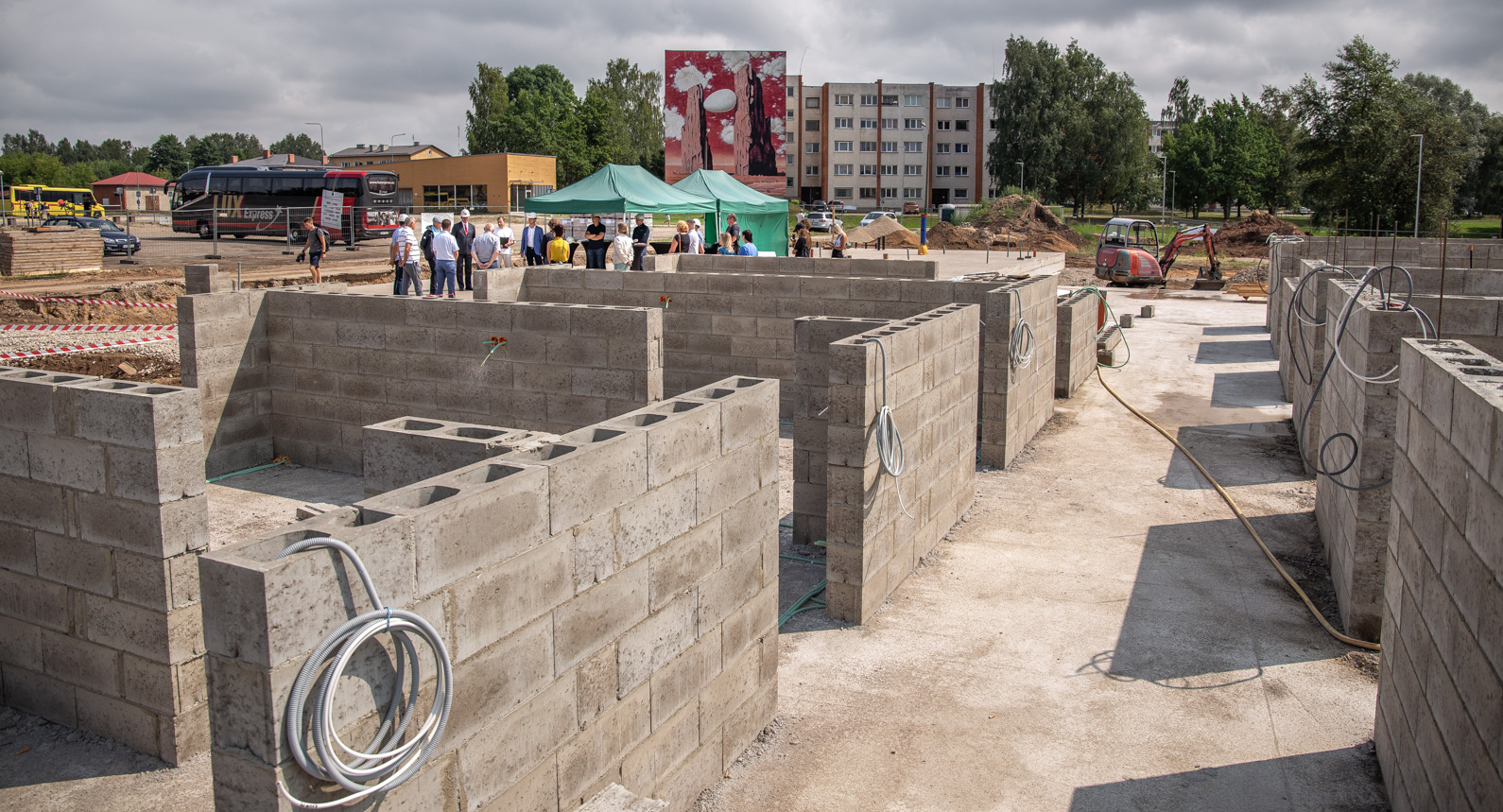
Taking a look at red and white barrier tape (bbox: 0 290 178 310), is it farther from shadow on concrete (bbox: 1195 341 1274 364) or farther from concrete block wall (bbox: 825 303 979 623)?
shadow on concrete (bbox: 1195 341 1274 364)

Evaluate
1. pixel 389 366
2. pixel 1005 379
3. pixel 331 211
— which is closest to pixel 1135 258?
pixel 1005 379

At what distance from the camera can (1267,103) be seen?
89.6 meters

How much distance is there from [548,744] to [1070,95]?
267 feet

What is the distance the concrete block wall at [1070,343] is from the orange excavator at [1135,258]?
52.8ft

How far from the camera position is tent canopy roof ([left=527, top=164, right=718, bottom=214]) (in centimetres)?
2362

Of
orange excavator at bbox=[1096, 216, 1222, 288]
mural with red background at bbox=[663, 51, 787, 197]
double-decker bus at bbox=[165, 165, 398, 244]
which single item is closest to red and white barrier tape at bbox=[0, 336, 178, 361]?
double-decker bus at bbox=[165, 165, 398, 244]

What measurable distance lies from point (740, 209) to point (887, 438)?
21.3m

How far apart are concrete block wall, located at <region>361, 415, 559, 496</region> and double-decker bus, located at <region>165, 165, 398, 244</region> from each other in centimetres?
3593

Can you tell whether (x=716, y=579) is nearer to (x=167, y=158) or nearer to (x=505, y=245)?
(x=505, y=245)

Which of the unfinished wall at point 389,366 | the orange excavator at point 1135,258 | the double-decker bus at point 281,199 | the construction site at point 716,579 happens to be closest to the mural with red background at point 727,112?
the double-decker bus at point 281,199

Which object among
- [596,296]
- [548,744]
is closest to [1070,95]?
[596,296]

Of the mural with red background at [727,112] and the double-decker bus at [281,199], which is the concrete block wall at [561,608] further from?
the mural with red background at [727,112]

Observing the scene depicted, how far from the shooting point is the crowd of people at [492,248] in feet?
57.6

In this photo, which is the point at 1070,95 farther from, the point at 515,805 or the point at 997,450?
the point at 515,805
